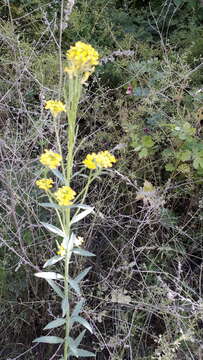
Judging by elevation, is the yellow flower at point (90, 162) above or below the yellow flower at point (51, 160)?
below

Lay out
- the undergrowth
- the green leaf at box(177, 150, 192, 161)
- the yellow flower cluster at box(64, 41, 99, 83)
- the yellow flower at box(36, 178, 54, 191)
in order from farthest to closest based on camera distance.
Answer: the green leaf at box(177, 150, 192, 161)
the undergrowth
the yellow flower at box(36, 178, 54, 191)
the yellow flower cluster at box(64, 41, 99, 83)

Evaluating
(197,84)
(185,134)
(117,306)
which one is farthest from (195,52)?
(117,306)

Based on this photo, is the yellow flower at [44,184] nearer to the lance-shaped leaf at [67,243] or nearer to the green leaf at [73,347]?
the lance-shaped leaf at [67,243]

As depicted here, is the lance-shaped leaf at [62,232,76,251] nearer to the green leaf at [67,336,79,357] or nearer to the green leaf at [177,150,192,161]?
the green leaf at [67,336,79,357]

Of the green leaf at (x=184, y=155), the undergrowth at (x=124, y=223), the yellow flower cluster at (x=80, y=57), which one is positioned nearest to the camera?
the yellow flower cluster at (x=80, y=57)

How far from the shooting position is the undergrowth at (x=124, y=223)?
1703 mm

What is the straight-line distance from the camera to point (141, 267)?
1859mm

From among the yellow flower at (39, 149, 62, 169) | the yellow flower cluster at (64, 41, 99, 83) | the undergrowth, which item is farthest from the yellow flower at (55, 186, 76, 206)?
the undergrowth

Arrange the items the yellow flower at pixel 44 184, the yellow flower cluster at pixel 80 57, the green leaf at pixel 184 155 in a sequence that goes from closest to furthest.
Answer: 1. the yellow flower cluster at pixel 80 57
2. the yellow flower at pixel 44 184
3. the green leaf at pixel 184 155

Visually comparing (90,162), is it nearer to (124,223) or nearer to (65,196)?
(65,196)

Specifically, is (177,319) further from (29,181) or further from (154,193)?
(29,181)

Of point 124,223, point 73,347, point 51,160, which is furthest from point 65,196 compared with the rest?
point 124,223

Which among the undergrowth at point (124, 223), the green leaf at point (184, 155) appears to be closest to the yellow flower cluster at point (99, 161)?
the undergrowth at point (124, 223)

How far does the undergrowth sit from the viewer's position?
1.70 meters
